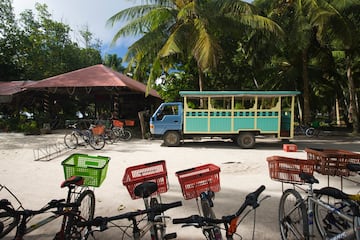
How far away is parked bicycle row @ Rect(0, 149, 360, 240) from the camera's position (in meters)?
1.78

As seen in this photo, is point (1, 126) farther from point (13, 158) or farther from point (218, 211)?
point (218, 211)

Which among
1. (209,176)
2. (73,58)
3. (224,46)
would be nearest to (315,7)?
(224,46)

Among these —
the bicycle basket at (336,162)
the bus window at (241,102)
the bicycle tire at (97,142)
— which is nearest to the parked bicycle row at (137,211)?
the bicycle basket at (336,162)

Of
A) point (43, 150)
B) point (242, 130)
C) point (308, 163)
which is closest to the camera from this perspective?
point (308, 163)

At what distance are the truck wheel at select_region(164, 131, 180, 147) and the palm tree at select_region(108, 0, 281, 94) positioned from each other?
2934 millimetres

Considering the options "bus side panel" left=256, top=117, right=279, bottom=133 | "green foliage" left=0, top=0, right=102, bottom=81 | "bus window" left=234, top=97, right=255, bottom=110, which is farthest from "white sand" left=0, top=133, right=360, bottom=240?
"green foliage" left=0, top=0, right=102, bottom=81

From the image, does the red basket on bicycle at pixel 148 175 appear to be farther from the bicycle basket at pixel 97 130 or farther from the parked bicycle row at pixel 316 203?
the bicycle basket at pixel 97 130

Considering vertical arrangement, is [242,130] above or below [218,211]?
above

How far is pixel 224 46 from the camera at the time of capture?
16.3 meters

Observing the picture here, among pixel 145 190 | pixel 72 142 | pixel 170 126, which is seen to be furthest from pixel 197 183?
pixel 72 142

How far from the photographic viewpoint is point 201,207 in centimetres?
266

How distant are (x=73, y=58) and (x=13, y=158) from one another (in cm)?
1941

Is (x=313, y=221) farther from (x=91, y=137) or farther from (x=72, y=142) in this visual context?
(x=72, y=142)

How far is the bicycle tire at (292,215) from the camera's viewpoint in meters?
2.34
